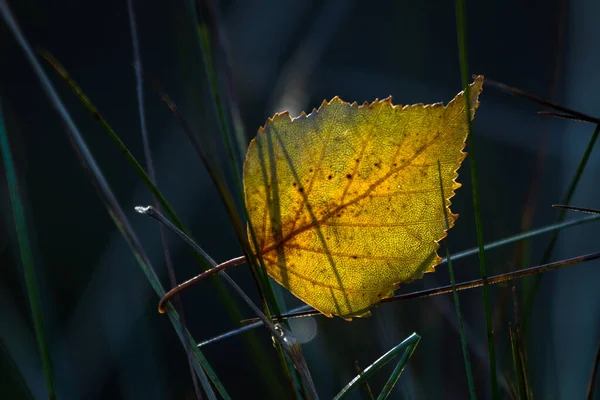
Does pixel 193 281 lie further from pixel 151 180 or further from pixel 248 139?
pixel 248 139

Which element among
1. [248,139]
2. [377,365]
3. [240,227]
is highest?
[248,139]

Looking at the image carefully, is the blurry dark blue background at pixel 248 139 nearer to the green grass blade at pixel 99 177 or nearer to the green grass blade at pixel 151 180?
the green grass blade at pixel 151 180

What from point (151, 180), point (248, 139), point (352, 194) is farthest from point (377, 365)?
point (248, 139)

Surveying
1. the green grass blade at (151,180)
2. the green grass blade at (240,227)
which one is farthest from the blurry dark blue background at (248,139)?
the green grass blade at (240,227)

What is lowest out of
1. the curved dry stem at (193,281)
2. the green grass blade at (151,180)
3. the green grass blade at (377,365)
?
the green grass blade at (377,365)

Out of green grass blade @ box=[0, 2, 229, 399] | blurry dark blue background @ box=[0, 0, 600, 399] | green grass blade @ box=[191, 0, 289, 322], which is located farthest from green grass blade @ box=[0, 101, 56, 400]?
blurry dark blue background @ box=[0, 0, 600, 399]

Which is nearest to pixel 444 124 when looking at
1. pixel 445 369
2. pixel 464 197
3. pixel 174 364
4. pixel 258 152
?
pixel 258 152

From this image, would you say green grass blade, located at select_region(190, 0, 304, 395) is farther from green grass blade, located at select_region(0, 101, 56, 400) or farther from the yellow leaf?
green grass blade, located at select_region(0, 101, 56, 400)
